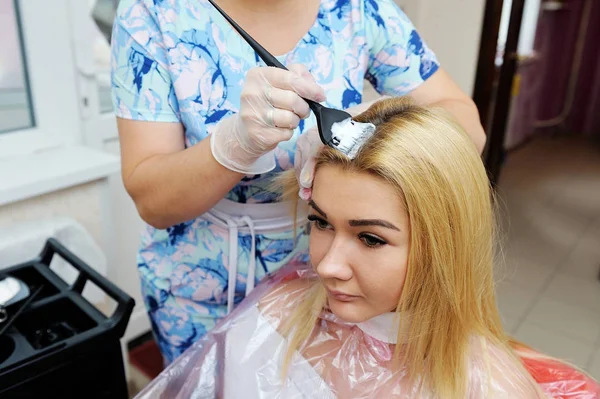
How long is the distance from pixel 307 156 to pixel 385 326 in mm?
325

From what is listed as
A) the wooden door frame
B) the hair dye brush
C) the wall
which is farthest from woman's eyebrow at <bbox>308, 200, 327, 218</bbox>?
the wall

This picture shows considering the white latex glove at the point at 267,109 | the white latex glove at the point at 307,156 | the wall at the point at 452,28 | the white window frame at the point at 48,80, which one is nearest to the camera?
the white latex glove at the point at 267,109

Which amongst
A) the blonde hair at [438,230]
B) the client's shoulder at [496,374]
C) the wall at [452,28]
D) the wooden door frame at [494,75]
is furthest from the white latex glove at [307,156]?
the wall at [452,28]

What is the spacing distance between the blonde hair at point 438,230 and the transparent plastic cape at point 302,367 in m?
0.04

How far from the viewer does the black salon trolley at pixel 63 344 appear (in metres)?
0.92

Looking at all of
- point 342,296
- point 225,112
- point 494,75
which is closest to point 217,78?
point 225,112

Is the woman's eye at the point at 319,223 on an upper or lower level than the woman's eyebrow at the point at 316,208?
lower

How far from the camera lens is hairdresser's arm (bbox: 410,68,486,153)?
108 centimetres

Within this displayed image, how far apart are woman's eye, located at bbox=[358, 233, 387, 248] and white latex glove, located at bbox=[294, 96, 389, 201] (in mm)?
124

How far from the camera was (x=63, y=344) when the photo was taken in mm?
944

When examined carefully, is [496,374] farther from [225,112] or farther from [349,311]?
[225,112]

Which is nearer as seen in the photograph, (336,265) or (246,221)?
(336,265)

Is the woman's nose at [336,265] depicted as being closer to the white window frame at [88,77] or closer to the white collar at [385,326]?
the white collar at [385,326]

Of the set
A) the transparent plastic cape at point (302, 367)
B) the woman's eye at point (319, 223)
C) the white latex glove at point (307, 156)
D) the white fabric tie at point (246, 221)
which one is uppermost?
the white latex glove at point (307, 156)
